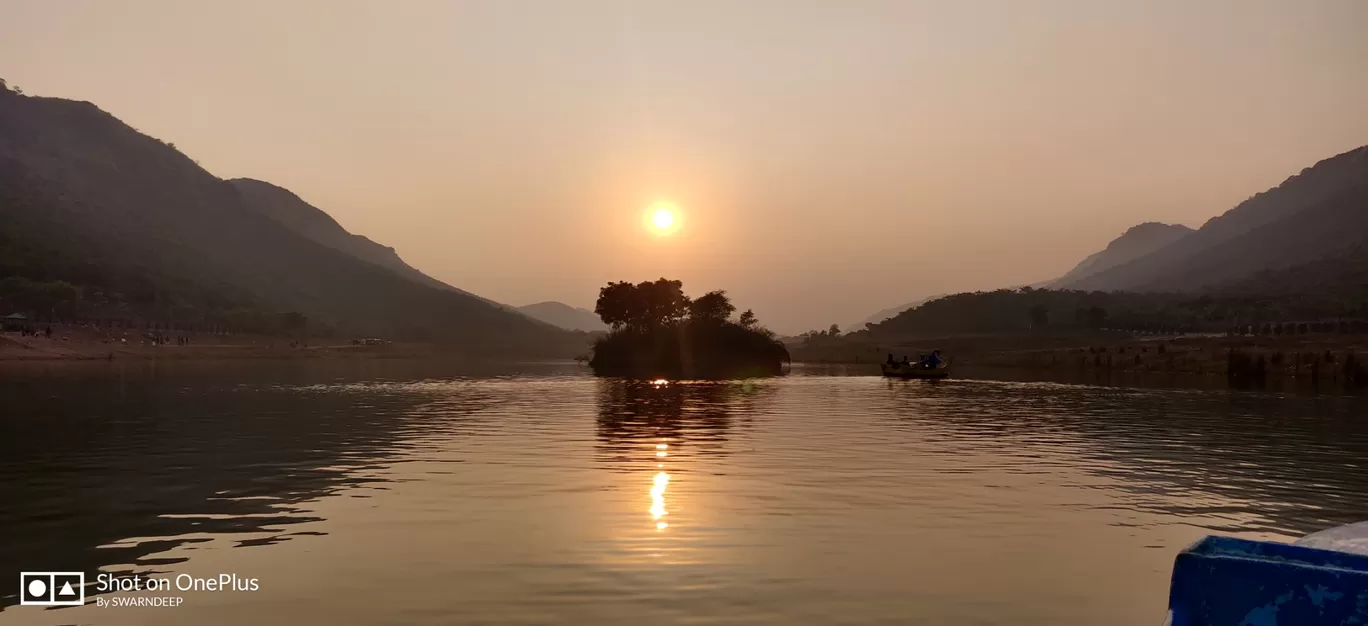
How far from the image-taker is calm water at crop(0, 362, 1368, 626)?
642 inches

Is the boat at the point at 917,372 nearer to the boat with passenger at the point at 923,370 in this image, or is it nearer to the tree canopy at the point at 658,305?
the boat with passenger at the point at 923,370

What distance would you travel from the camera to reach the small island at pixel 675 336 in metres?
162

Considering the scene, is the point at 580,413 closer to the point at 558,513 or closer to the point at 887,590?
the point at 558,513

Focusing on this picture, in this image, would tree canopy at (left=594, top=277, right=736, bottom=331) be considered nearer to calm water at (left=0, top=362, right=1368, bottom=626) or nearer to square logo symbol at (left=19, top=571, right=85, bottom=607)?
calm water at (left=0, top=362, right=1368, bottom=626)

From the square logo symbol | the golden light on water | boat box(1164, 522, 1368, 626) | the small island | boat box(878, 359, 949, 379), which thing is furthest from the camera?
the small island

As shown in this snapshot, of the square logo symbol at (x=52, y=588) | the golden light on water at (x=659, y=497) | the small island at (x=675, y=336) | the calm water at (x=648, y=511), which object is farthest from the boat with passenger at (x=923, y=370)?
the square logo symbol at (x=52, y=588)

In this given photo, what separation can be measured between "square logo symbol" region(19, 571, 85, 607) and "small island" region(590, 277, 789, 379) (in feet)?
456

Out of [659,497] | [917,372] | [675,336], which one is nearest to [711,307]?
[675,336]

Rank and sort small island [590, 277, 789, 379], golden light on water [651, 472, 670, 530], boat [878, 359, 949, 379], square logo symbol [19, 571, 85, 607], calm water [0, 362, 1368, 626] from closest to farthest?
1. square logo symbol [19, 571, 85, 607]
2. calm water [0, 362, 1368, 626]
3. golden light on water [651, 472, 670, 530]
4. boat [878, 359, 949, 379]
5. small island [590, 277, 789, 379]

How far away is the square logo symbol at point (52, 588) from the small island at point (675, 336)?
139 m

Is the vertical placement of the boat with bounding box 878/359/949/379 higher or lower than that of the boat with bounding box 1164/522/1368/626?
lower

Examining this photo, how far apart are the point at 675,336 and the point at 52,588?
5766 inches

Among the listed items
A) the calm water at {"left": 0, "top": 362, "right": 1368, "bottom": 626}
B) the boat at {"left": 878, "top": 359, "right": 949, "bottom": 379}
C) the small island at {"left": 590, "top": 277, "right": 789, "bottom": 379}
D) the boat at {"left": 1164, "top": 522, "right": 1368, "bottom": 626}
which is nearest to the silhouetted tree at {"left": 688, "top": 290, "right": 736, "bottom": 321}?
the small island at {"left": 590, "top": 277, "right": 789, "bottom": 379}

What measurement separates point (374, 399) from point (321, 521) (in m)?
51.1
